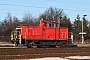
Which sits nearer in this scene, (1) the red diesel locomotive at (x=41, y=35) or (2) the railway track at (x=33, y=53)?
(2) the railway track at (x=33, y=53)

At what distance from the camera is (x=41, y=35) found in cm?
2967

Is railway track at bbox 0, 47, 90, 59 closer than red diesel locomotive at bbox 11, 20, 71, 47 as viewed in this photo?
Yes

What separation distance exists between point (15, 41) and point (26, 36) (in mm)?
1682

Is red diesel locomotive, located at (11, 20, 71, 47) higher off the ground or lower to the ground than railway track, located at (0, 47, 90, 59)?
higher

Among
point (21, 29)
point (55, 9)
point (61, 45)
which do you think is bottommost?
point (61, 45)

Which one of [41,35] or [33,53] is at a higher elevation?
[41,35]

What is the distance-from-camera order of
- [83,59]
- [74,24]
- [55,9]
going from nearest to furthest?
[83,59] < [74,24] < [55,9]

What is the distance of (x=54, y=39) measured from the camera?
29953mm

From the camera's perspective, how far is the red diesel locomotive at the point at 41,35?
28.7 meters

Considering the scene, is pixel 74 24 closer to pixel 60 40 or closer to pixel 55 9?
pixel 55 9

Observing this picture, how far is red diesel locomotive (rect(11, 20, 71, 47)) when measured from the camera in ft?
94.0

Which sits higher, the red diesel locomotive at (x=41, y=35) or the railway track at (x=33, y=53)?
the red diesel locomotive at (x=41, y=35)

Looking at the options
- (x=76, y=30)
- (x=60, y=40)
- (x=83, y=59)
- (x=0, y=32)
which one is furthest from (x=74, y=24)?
(x=83, y=59)

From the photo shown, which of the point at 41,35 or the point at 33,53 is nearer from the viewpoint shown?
the point at 33,53
